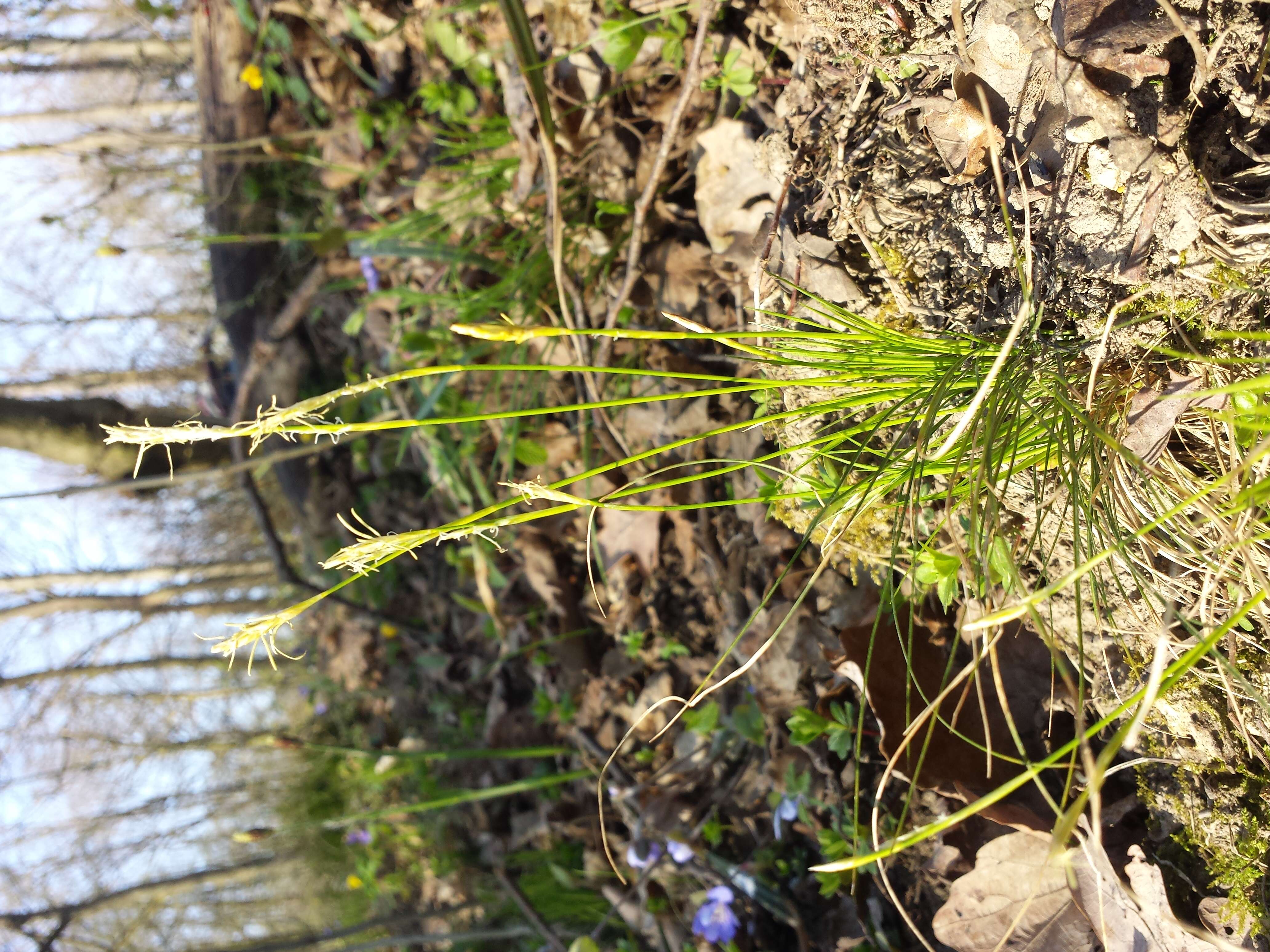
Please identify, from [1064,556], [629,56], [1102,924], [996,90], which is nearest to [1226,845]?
[1102,924]

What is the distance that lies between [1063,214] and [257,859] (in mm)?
3653

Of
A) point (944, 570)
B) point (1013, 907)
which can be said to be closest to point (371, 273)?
point (944, 570)

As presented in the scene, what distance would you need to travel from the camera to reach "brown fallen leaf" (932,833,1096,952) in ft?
2.98

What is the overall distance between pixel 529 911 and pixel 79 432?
2.45 meters

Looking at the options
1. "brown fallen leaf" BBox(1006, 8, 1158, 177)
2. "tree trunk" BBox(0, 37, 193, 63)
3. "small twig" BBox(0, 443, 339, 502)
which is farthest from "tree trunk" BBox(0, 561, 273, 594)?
"brown fallen leaf" BBox(1006, 8, 1158, 177)

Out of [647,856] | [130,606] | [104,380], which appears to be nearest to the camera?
[647,856]

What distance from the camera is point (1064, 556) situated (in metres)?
0.95

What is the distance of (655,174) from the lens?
137cm

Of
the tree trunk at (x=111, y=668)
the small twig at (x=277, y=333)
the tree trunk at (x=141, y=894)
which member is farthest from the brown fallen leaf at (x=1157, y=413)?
the tree trunk at (x=111, y=668)

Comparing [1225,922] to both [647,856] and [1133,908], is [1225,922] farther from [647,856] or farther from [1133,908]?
[647,856]

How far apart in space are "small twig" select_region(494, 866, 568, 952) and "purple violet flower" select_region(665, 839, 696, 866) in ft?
1.87

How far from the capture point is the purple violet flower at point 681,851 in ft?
4.99

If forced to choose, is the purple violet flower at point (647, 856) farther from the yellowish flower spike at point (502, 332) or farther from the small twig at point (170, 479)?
the yellowish flower spike at point (502, 332)

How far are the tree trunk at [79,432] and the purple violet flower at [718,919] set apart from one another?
234cm
